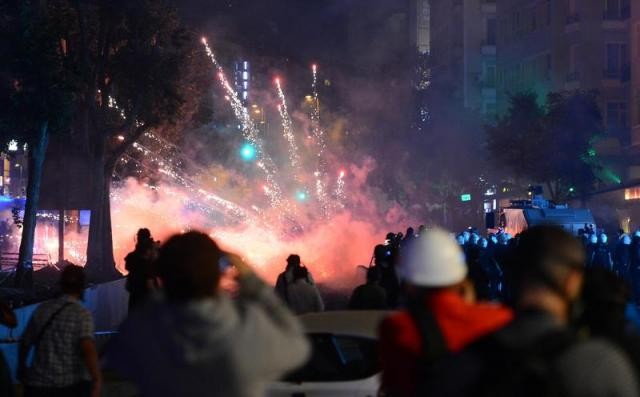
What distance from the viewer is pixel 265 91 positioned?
3533 inches

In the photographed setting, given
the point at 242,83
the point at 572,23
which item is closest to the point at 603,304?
the point at 572,23

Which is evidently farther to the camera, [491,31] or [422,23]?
[422,23]

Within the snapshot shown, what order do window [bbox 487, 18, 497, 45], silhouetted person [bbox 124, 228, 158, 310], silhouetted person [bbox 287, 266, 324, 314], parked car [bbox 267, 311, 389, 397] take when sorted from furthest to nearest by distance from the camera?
window [bbox 487, 18, 497, 45] < silhouetted person [bbox 287, 266, 324, 314] < silhouetted person [bbox 124, 228, 158, 310] < parked car [bbox 267, 311, 389, 397]

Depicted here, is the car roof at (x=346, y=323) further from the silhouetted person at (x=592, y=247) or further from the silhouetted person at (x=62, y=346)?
the silhouetted person at (x=592, y=247)

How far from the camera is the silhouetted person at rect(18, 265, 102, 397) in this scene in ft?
20.6

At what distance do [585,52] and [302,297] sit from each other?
42.3 metres

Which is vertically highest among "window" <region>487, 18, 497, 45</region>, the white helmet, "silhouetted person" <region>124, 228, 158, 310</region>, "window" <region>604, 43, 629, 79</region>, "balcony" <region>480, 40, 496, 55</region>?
"window" <region>487, 18, 497, 45</region>

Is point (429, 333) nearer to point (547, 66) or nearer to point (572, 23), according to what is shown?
point (572, 23)

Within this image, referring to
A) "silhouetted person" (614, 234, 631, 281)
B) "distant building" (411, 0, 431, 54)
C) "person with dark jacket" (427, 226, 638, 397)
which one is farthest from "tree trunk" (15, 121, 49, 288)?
"distant building" (411, 0, 431, 54)

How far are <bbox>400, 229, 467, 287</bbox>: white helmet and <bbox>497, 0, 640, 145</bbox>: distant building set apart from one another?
44626 millimetres

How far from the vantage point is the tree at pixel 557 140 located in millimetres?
44438

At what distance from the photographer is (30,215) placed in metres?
24.3

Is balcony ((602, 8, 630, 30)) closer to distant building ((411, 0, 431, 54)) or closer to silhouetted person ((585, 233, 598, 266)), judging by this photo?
silhouetted person ((585, 233, 598, 266))

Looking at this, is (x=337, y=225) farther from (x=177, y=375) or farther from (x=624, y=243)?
(x=177, y=375)
